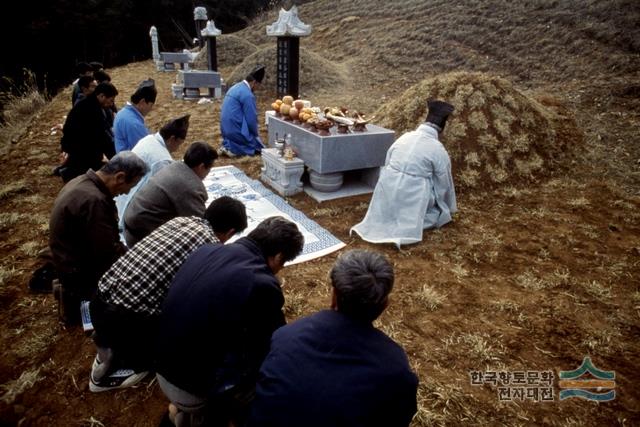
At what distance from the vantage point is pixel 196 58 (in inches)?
709

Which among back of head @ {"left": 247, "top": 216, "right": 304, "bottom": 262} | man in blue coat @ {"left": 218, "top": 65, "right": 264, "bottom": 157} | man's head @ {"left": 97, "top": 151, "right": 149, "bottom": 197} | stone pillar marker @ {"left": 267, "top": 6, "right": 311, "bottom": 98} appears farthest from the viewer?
stone pillar marker @ {"left": 267, "top": 6, "right": 311, "bottom": 98}

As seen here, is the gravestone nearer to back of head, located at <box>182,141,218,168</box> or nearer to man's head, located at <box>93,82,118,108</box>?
man's head, located at <box>93,82,118,108</box>

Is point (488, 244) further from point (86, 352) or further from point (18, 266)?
point (18, 266)

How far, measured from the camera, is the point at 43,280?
360cm

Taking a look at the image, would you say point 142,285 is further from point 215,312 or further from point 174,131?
point 174,131

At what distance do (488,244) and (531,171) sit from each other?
2.67 metres

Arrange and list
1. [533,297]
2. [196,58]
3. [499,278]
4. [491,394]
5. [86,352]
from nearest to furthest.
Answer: [491,394]
[86,352]
[533,297]
[499,278]
[196,58]

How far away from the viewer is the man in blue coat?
23.9ft

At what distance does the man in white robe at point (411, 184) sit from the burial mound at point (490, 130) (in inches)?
70.0

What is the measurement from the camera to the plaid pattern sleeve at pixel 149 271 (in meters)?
2.04

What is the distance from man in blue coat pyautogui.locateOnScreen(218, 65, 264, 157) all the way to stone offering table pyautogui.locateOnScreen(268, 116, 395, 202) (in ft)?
4.71

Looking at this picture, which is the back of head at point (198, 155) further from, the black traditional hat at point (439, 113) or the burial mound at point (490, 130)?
the burial mound at point (490, 130)

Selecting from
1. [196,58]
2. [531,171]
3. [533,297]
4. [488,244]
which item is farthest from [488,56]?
[196,58]

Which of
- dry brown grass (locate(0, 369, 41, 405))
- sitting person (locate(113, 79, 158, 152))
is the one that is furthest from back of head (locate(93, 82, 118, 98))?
dry brown grass (locate(0, 369, 41, 405))
